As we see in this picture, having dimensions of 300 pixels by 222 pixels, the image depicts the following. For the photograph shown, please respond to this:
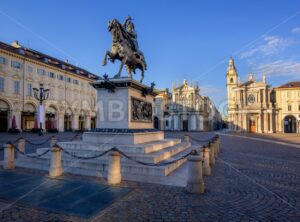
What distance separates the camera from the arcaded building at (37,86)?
3691 centimetres

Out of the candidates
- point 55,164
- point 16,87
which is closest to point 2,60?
point 16,87

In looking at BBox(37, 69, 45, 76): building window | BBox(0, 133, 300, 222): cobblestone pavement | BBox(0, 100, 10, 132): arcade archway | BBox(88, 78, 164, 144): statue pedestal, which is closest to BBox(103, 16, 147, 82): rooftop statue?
BBox(88, 78, 164, 144): statue pedestal

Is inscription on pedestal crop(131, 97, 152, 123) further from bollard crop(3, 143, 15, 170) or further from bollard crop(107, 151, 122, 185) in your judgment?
bollard crop(3, 143, 15, 170)

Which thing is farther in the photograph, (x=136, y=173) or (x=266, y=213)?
(x=136, y=173)

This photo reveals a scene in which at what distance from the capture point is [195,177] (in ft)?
19.3

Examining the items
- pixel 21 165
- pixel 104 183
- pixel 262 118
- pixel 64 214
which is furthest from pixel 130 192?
pixel 262 118

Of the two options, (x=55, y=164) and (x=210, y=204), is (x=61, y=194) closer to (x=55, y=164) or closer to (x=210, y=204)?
(x=55, y=164)

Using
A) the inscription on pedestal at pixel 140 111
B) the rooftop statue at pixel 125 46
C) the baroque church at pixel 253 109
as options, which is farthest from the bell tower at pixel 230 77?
the rooftop statue at pixel 125 46

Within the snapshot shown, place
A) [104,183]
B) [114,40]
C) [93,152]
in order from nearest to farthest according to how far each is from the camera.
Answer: [104,183], [93,152], [114,40]

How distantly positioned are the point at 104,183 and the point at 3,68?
39663 millimetres

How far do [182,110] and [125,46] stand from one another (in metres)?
66.0

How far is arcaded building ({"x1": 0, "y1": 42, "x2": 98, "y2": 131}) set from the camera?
3691 cm

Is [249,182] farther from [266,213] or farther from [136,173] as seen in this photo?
[136,173]

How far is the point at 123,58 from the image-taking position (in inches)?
442
